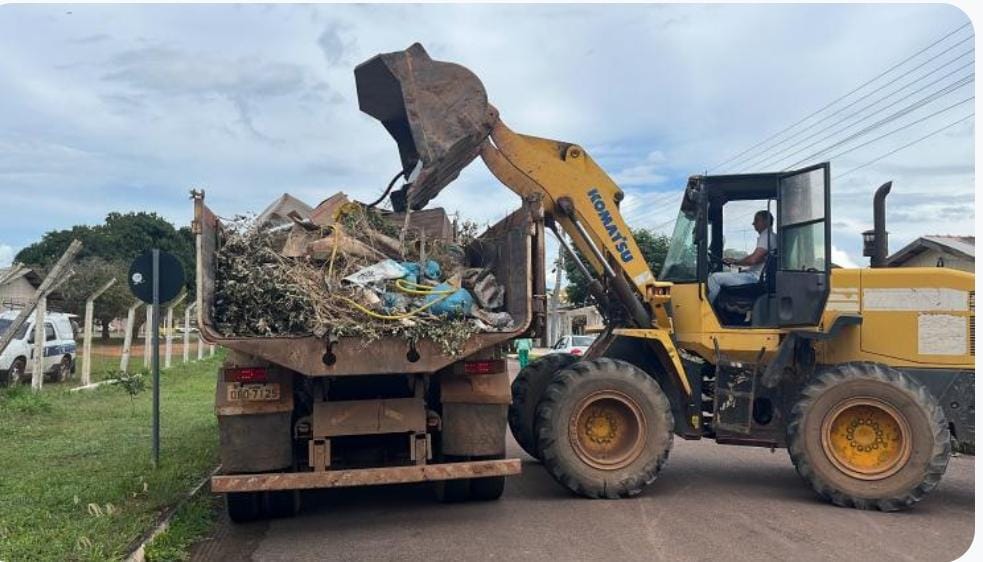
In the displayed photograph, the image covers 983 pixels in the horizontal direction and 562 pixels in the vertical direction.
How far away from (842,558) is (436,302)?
3.41 metres

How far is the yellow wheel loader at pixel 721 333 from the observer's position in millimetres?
7352

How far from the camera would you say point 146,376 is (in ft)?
65.9

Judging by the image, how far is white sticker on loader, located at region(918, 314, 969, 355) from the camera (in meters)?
7.66

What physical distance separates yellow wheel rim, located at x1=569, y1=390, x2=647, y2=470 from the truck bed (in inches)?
51.8

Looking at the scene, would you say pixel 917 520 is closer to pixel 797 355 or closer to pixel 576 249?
pixel 797 355

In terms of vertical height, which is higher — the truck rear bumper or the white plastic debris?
the white plastic debris

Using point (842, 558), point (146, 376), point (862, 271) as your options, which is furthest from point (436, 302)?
point (146, 376)

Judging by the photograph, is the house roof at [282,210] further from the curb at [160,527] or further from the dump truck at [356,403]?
the curb at [160,527]

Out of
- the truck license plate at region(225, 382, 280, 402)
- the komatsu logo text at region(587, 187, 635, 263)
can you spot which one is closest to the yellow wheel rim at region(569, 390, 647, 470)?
the komatsu logo text at region(587, 187, 635, 263)

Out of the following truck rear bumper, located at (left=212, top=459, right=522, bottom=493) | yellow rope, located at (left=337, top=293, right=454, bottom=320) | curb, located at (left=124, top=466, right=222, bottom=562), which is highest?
yellow rope, located at (left=337, top=293, right=454, bottom=320)

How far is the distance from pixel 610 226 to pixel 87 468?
580cm

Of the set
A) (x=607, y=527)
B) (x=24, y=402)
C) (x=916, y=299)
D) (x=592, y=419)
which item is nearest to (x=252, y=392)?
(x=607, y=527)

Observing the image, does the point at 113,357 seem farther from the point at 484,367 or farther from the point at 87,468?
the point at 484,367

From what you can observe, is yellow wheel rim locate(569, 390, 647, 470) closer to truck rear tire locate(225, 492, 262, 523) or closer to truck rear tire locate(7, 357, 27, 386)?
truck rear tire locate(225, 492, 262, 523)
